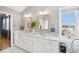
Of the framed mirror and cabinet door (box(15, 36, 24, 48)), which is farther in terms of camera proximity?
cabinet door (box(15, 36, 24, 48))

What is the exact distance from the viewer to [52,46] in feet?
6.63

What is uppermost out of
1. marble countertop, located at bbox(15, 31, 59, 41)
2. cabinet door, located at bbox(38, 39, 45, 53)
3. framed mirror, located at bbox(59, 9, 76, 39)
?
framed mirror, located at bbox(59, 9, 76, 39)

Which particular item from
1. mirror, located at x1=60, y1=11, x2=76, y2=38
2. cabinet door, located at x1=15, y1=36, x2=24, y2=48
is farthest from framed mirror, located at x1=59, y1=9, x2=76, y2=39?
cabinet door, located at x1=15, y1=36, x2=24, y2=48

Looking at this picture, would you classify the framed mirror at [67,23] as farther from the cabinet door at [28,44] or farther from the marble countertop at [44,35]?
the cabinet door at [28,44]

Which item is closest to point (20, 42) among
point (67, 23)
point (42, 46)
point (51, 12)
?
point (42, 46)

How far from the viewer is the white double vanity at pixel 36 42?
6.65ft

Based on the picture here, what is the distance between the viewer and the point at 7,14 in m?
2.02

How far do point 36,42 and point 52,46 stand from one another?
11.8 inches

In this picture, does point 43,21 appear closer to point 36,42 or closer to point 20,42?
point 36,42

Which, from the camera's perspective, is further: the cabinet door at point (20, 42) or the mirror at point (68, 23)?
the cabinet door at point (20, 42)

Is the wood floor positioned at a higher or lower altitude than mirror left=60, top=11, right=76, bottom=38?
lower

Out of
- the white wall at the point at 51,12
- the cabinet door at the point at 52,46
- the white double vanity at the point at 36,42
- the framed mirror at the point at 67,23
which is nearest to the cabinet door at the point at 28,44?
the white double vanity at the point at 36,42

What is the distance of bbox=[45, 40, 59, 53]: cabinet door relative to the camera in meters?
2.02

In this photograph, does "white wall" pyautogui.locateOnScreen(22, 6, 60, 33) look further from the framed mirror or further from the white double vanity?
the white double vanity
